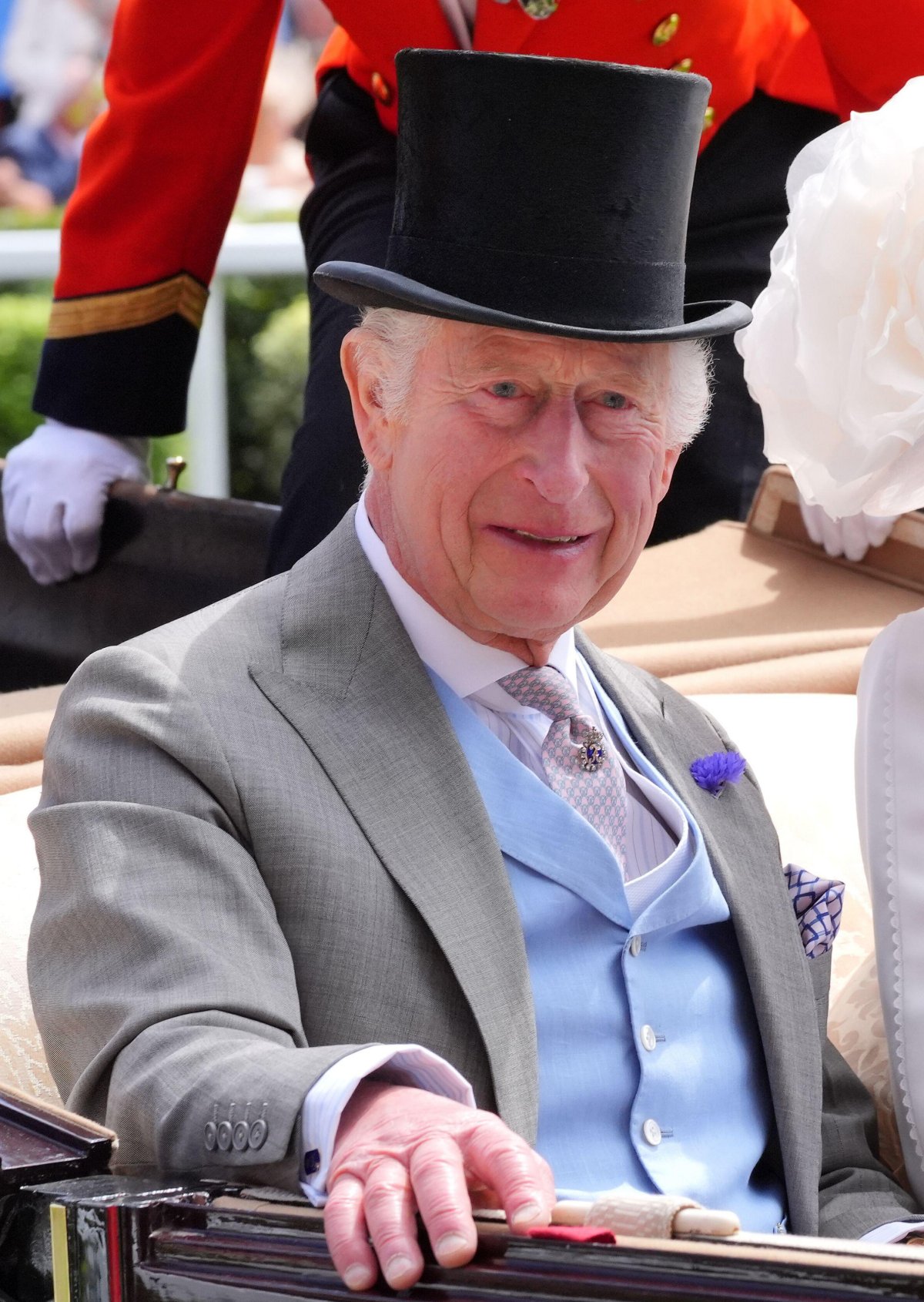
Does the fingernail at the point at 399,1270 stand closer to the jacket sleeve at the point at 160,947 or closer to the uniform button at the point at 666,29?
the jacket sleeve at the point at 160,947

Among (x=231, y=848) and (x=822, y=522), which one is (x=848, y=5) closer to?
(x=822, y=522)

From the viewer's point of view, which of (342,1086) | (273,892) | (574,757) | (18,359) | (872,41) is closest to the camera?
(342,1086)

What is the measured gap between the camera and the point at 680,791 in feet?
5.49

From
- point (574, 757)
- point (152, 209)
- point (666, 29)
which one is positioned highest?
point (666, 29)

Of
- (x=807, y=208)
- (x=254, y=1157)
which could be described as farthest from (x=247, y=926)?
(x=807, y=208)

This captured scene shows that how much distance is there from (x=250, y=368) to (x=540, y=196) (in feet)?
20.3

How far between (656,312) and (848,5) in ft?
3.68

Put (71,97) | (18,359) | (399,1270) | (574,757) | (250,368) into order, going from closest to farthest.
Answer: (399,1270) < (574,757) < (71,97) < (18,359) < (250,368)

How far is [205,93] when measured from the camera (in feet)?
9.02

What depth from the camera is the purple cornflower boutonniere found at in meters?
1.71

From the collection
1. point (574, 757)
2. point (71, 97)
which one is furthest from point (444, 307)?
point (71, 97)

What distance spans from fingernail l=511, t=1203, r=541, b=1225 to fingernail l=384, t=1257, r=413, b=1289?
65 millimetres

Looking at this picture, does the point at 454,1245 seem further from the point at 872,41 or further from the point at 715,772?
the point at 872,41

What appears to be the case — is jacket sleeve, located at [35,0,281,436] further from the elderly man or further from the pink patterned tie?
the pink patterned tie
